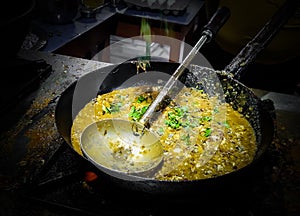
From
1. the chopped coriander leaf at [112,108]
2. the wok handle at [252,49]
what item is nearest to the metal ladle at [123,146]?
the chopped coriander leaf at [112,108]

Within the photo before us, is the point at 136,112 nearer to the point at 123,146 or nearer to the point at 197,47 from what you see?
the point at 123,146

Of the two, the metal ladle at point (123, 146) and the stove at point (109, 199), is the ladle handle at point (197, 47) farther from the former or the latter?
the stove at point (109, 199)

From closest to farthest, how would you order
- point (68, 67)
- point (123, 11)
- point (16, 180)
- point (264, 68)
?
point (16, 180) → point (68, 67) → point (264, 68) → point (123, 11)

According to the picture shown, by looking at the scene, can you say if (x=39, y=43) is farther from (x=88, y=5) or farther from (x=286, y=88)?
(x=286, y=88)

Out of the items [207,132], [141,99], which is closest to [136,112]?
[141,99]

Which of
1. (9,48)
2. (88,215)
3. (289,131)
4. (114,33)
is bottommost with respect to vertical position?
(114,33)

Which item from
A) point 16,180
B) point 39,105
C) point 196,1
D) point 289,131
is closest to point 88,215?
point 16,180

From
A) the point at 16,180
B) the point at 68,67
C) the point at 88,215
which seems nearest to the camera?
the point at 88,215

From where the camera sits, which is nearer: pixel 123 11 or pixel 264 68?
pixel 264 68

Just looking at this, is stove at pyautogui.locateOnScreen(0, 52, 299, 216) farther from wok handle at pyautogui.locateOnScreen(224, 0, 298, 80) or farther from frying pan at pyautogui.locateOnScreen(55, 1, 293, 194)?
wok handle at pyautogui.locateOnScreen(224, 0, 298, 80)
